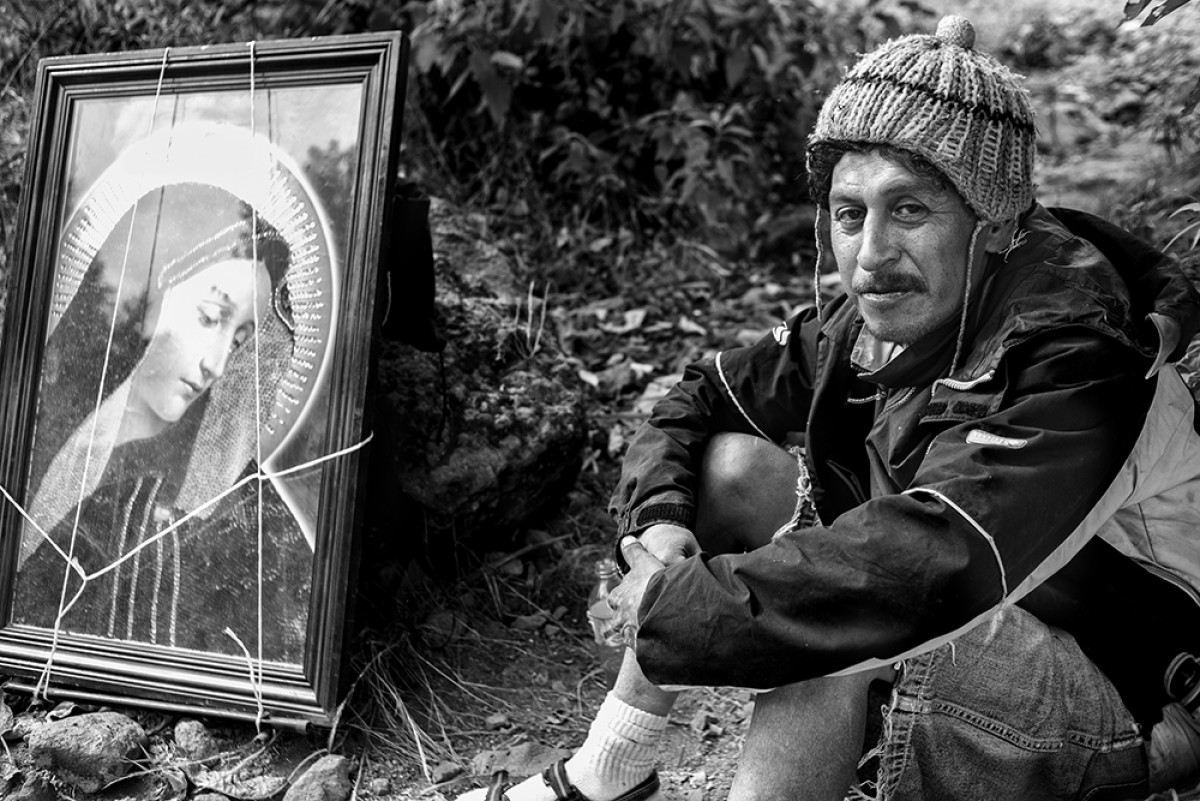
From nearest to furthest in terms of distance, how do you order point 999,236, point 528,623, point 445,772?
point 999,236, point 445,772, point 528,623

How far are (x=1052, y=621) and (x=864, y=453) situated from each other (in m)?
0.50

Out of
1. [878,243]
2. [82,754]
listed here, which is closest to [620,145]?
[878,243]

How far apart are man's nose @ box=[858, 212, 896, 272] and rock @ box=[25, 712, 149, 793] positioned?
1.85 metres

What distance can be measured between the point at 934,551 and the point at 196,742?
1.69 m

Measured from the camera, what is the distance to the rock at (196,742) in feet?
8.34

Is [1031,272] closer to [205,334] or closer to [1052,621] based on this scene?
[1052,621]

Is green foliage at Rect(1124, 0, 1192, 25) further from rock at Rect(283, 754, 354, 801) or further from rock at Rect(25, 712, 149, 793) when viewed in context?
rock at Rect(25, 712, 149, 793)

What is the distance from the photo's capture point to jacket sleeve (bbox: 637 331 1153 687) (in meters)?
1.65

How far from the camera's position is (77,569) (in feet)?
8.95

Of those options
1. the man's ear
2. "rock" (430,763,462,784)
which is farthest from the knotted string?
the man's ear

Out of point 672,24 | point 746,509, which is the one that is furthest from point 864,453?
point 672,24

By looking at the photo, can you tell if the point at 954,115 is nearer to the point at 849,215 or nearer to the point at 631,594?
the point at 849,215

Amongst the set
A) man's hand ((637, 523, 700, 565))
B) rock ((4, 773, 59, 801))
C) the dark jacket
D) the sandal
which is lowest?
rock ((4, 773, 59, 801))

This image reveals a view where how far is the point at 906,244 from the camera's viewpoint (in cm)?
190
